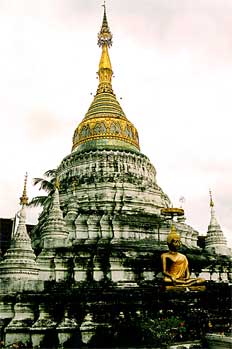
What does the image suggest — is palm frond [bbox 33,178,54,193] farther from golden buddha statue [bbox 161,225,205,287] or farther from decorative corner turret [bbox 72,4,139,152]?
golden buddha statue [bbox 161,225,205,287]

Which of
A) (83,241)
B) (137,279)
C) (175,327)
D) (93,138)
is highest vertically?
(93,138)

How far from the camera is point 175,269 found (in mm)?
15531

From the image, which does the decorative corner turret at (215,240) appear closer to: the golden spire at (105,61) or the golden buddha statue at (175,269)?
the golden buddha statue at (175,269)

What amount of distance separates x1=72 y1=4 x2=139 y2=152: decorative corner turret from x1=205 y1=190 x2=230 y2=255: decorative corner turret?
7.71m

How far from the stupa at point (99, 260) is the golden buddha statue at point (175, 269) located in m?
0.68

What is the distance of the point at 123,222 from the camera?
19.5m

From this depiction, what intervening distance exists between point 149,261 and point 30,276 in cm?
562

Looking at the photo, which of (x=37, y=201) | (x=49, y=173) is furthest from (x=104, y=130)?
(x=37, y=201)

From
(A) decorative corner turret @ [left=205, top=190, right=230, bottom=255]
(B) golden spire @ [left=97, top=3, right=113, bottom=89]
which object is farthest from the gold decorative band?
(A) decorative corner turret @ [left=205, top=190, right=230, bottom=255]

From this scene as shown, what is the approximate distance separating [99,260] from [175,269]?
3.46m

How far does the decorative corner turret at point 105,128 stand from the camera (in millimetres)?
26859

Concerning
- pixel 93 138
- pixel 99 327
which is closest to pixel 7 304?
pixel 99 327

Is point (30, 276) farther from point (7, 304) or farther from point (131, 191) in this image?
point (131, 191)

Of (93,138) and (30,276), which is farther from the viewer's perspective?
(93,138)
